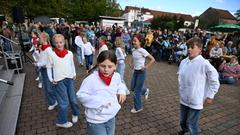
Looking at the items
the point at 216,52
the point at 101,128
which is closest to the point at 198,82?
the point at 101,128

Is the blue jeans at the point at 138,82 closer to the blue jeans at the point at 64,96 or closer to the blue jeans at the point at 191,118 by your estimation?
the blue jeans at the point at 191,118

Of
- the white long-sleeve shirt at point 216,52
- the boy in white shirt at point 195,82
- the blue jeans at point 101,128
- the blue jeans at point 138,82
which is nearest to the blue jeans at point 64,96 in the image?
the blue jeans at point 138,82

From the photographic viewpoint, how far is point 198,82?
9.93 feet

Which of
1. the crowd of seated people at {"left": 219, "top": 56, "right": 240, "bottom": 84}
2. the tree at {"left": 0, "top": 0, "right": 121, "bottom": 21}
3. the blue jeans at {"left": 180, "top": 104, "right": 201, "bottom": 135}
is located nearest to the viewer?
the blue jeans at {"left": 180, "top": 104, "right": 201, "bottom": 135}

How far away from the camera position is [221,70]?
328 inches

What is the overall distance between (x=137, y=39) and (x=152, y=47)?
8477 mm

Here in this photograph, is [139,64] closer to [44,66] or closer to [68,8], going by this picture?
[44,66]

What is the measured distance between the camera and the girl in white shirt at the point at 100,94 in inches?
87.4

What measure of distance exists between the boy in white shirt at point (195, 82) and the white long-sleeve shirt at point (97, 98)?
1388mm

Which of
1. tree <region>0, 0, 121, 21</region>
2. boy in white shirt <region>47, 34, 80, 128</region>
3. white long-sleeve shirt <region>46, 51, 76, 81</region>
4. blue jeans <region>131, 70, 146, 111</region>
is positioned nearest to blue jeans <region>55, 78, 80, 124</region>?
boy in white shirt <region>47, 34, 80, 128</region>

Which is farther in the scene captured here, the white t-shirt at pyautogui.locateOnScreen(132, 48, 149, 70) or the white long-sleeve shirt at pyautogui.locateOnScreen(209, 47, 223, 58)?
the white long-sleeve shirt at pyautogui.locateOnScreen(209, 47, 223, 58)

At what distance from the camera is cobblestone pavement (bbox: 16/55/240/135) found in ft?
12.9

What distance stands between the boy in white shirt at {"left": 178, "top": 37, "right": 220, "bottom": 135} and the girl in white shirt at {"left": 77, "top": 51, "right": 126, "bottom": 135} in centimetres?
137

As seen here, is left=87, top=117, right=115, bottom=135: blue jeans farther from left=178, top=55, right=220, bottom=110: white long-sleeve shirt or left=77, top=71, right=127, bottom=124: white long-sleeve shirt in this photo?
left=178, top=55, right=220, bottom=110: white long-sleeve shirt
